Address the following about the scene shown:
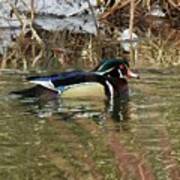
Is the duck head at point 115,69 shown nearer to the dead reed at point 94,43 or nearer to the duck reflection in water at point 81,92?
the duck reflection in water at point 81,92

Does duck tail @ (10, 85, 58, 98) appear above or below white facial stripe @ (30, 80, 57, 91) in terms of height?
below

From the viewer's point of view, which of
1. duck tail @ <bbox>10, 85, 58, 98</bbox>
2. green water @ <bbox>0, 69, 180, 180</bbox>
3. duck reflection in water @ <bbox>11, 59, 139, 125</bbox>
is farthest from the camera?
duck tail @ <bbox>10, 85, 58, 98</bbox>

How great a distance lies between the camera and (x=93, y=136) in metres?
7.00

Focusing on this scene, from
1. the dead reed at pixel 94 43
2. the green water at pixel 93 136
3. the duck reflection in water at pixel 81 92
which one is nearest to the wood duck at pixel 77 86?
the duck reflection in water at pixel 81 92

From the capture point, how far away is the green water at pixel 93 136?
221 inches

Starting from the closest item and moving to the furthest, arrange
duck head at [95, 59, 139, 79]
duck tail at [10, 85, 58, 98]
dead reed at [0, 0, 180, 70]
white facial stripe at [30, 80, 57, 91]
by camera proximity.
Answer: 1. duck tail at [10, 85, 58, 98]
2. white facial stripe at [30, 80, 57, 91]
3. duck head at [95, 59, 139, 79]
4. dead reed at [0, 0, 180, 70]

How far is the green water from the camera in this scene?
5.62m

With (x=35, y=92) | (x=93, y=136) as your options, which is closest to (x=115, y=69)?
(x=35, y=92)

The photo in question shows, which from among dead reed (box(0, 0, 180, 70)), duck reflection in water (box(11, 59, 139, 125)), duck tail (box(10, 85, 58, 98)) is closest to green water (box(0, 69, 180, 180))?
duck reflection in water (box(11, 59, 139, 125))

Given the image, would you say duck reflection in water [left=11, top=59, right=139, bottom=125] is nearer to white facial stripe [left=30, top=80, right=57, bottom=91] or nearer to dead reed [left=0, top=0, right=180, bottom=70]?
white facial stripe [left=30, top=80, right=57, bottom=91]

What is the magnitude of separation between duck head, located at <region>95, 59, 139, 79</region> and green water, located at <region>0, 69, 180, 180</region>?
134 mm

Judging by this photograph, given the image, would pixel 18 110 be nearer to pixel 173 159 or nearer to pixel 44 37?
pixel 173 159

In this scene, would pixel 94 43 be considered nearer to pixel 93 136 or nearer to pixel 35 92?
pixel 35 92

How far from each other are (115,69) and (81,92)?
0.82 meters
